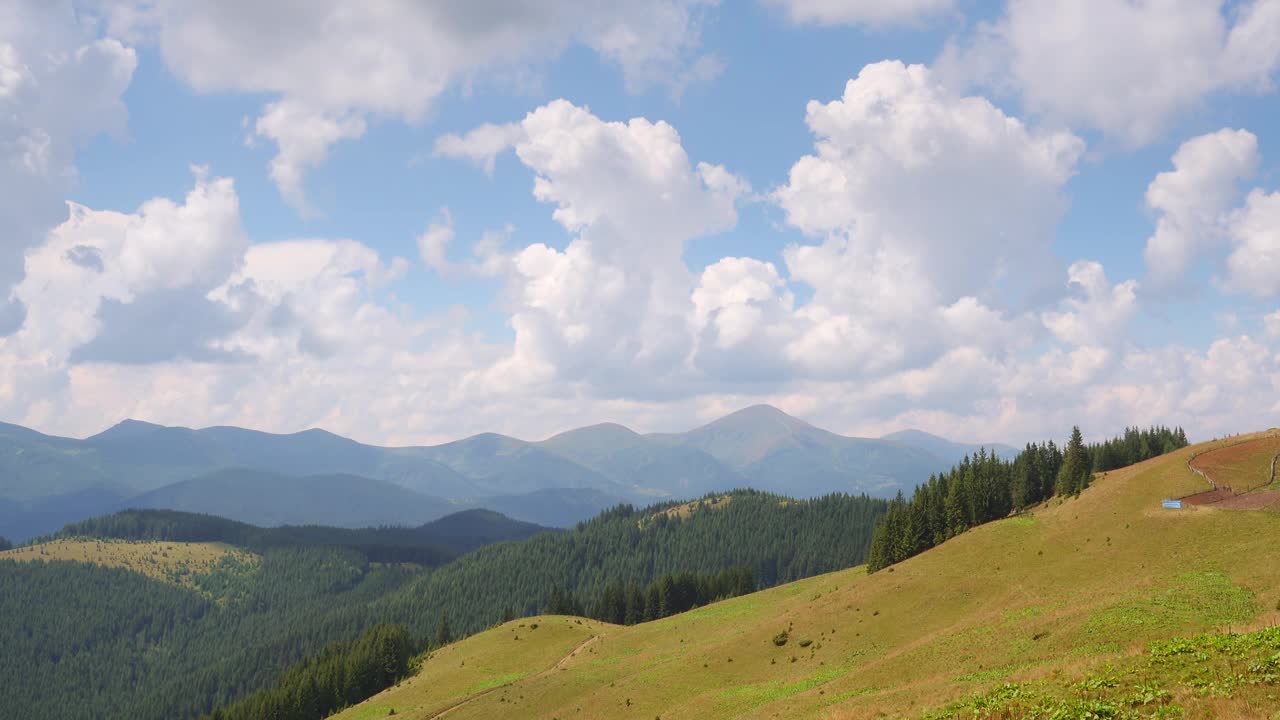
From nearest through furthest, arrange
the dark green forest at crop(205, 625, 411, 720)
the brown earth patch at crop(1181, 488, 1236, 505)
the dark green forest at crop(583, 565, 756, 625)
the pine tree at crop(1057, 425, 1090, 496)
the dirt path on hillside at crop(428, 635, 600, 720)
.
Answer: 1. the brown earth patch at crop(1181, 488, 1236, 505)
2. the dirt path on hillside at crop(428, 635, 600, 720)
3. the pine tree at crop(1057, 425, 1090, 496)
4. the dark green forest at crop(205, 625, 411, 720)
5. the dark green forest at crop(583, 565, 756, 625)

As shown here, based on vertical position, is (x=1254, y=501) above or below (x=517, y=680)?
above

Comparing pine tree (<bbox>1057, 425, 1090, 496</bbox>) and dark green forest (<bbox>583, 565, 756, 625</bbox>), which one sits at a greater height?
pine tree (<bbox>1057, 425, 1090, 496</bbox>)

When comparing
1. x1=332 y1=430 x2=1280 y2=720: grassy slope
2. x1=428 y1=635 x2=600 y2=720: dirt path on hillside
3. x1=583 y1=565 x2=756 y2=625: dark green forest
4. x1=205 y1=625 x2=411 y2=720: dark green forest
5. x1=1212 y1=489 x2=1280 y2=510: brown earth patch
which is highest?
x1=1212 y1=489 x2=1280 y2=510: brown earth patch

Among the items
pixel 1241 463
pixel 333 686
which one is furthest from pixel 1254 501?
pixel 333 686

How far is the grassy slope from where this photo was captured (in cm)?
4084

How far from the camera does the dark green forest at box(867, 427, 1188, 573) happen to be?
97688 millimetres

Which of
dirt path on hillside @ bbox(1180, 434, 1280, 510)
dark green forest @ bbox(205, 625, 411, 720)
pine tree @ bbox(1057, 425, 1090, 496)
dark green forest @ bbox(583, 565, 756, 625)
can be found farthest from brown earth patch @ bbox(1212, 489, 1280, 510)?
dark green forest @ bbox(205, 625, 411, 720)

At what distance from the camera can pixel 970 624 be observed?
5456 centimetres

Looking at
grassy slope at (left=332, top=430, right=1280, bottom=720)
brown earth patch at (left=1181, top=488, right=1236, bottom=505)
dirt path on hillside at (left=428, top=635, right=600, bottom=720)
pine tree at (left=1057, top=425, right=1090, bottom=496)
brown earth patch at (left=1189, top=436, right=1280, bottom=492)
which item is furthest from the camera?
pine tree at (left=1057, top=425, right=1090, bottom=496)

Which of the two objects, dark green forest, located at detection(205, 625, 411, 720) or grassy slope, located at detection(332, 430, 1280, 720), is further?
dark green forest, located at detection(205, 625, 411, 720)

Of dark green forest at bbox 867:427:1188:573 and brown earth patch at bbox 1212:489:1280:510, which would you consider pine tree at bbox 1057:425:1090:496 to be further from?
brown earth patch at bbox 1212:489:1280:510

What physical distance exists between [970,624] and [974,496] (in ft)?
167

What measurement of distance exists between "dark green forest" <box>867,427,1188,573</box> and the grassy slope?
11.9 meters

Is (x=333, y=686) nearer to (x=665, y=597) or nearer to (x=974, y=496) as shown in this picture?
(x=665, y=597)
